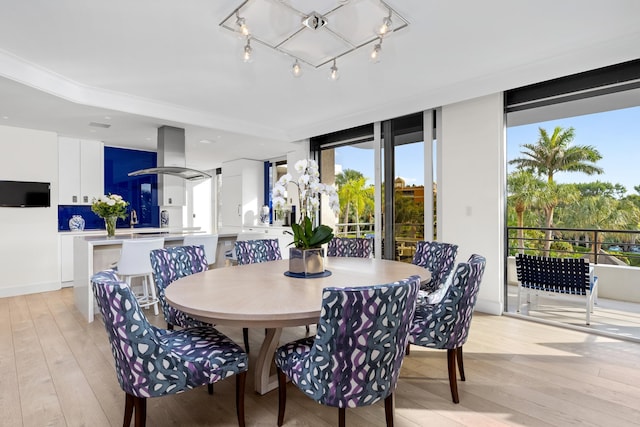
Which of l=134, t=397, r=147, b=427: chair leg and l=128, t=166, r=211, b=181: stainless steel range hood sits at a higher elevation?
l=128, t=166, r=211, b=181: stainless steel range hood

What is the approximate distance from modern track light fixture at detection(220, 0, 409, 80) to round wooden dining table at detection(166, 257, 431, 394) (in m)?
1.70

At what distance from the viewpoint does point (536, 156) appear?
5.52m

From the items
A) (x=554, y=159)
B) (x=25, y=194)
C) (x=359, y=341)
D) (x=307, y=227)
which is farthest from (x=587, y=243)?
(x=25, y=194)

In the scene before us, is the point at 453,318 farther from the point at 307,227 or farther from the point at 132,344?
the point at 132,344

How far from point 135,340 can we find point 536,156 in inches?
241

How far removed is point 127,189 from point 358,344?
21.9 feet

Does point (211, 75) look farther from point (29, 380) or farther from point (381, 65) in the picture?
point (29, 380)

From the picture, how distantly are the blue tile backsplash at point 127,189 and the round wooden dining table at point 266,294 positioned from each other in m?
4.48

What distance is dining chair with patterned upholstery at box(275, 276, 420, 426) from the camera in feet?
4.24

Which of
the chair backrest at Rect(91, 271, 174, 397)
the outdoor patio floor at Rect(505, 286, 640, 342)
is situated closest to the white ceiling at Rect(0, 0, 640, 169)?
the chair backrest at Rect(91, 271, 174, 397)

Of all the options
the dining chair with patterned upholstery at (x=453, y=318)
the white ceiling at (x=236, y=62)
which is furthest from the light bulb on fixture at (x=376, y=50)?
the dining chair with patterned upholstery at (x=453, y=318)

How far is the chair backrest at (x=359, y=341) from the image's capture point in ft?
4.24

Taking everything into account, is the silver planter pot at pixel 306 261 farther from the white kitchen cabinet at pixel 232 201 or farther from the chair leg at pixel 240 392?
the white kitchen cabinet at pixel 232 201

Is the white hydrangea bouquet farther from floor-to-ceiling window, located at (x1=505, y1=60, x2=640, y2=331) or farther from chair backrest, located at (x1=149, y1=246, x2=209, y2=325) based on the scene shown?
floor-to-ceiling window, located at (x1=505, y1=60, x2=640, y2=331)
